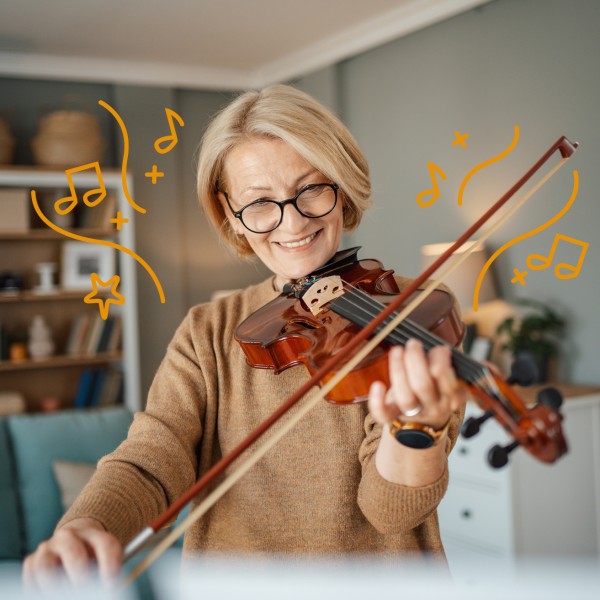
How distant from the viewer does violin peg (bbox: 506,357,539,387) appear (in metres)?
0.76

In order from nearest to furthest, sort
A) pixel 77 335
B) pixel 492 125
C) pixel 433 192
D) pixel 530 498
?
pixel 530 498 → pixel 492 125 → pixel 433 192 → pixel 77 335

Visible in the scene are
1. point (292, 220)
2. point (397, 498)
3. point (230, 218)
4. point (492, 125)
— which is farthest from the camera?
point (492, 125)

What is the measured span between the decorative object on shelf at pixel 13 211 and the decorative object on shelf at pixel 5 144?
0.54 ft

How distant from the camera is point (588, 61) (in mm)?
3072

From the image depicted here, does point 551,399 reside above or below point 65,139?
below

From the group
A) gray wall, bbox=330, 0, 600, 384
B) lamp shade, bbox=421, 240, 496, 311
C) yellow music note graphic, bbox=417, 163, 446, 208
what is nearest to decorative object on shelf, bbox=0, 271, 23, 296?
gray wall, bbox=330, 0, 600, 384

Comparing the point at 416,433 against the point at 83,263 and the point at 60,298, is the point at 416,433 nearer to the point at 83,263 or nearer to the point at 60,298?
the point at 83,263

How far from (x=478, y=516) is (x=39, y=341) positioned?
270 cm

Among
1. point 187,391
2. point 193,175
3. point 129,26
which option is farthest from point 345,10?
point 187,391

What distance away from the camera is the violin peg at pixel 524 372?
2.49ft

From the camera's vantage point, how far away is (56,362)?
180 inches

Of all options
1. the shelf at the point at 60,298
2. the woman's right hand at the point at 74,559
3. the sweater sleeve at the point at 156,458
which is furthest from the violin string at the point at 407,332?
the shelf at the point at 60,298

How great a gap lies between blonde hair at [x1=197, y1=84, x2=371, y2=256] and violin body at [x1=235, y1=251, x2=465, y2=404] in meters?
0.11

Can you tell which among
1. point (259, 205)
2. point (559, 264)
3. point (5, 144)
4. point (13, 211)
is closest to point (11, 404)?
point (13, 211)
